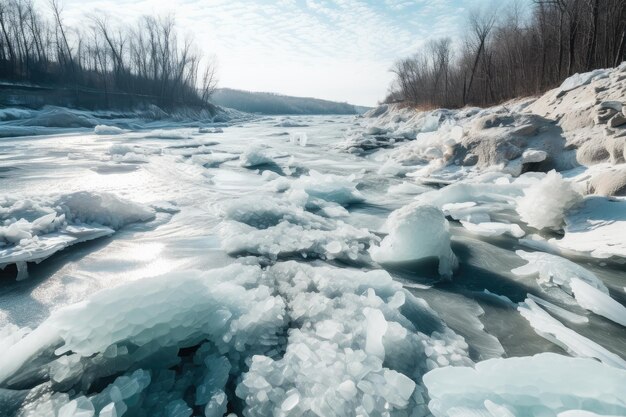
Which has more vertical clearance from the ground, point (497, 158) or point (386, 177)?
point (497, 158)

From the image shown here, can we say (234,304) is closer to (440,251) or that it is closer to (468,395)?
(468,395)

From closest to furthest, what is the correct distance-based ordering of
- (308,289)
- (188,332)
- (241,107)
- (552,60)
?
(188,332) → (308,289) → (552,60) → (241,107)

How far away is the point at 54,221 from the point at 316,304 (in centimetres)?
214

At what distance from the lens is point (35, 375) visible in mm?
1159

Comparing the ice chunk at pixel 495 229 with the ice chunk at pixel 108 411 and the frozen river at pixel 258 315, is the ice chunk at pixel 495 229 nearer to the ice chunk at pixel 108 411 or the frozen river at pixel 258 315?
the frozen river at pixel 258 315

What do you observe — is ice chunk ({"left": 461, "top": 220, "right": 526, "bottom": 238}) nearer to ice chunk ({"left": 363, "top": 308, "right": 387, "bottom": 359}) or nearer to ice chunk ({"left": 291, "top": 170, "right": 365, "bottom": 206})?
ice chunk ({"left": 291, "top": 170, "right": 365, "bottom": 206})

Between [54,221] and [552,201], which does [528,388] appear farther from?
[54,221]

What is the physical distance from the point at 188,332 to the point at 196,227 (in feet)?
5.88

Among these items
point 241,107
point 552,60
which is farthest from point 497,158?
point 241,107

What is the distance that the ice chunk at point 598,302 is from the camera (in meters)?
1.57

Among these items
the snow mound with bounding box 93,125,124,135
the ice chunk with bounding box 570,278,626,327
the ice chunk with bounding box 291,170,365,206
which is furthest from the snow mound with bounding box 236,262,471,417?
the snow mound with bounding box 93,125,124,135

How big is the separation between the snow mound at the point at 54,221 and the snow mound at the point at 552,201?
3.56m

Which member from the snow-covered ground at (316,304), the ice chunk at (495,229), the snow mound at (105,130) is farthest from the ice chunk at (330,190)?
the snow mound at (105,130)

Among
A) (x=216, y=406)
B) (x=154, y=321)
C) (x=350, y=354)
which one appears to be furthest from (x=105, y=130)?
(x=350, y=354)
